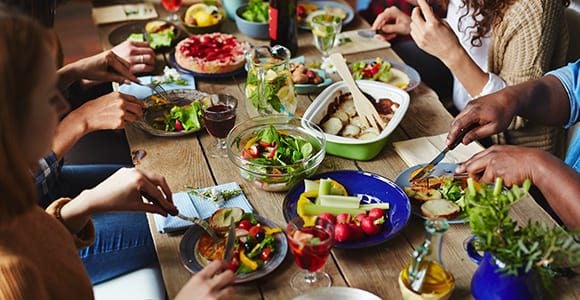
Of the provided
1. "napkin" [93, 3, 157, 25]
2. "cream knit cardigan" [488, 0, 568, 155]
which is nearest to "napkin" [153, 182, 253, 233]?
"cream knit cardigan" [488, 0, 568, 155]

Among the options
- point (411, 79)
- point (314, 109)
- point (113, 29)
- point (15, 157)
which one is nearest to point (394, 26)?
A: point (411, 79)

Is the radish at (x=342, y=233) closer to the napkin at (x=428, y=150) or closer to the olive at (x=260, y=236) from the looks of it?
the olive at (x=260, y=236)

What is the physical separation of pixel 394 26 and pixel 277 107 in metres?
0.78

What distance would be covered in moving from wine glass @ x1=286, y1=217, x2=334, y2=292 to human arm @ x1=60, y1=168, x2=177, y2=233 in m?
0.32

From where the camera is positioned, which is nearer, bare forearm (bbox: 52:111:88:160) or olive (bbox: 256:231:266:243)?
olive (bbox: 256:231:266:243)

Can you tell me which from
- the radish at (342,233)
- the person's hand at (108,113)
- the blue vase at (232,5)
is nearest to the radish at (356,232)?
the radish at (342,233)

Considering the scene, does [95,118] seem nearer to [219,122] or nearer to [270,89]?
[219,122]

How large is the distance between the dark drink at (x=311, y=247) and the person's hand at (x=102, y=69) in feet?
3.02

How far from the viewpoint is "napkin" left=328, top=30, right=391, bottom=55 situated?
7.59 ft

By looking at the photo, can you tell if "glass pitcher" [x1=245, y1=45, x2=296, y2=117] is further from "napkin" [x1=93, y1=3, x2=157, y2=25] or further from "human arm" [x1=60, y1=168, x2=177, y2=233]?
"napkin" [x1=93, y1=3, x2=157, y2=25]

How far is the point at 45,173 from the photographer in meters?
1.77

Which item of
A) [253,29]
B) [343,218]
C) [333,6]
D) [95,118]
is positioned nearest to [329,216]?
[343,218]

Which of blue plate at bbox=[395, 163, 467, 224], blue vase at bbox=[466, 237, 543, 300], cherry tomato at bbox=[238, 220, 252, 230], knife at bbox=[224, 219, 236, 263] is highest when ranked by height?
blue vase at bbox=[466, 237, 543, 300]

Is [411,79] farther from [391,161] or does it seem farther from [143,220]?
[143,220]
